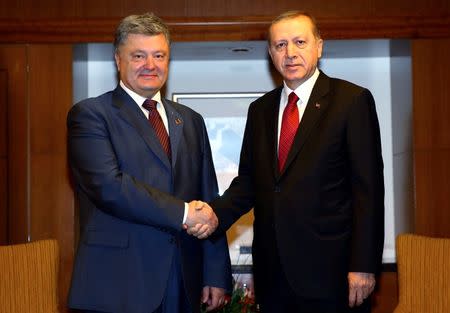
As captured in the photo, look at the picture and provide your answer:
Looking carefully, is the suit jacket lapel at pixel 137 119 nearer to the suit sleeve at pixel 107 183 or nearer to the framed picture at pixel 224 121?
the suit sleeve at pixel 107 183

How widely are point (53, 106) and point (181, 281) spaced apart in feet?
7.05

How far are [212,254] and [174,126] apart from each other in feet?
1.64

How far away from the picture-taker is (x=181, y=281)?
2.66 m

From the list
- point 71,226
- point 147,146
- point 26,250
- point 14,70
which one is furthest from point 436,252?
point 14,70

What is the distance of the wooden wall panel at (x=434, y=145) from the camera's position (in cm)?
444

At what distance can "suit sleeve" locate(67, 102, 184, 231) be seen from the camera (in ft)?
8.35

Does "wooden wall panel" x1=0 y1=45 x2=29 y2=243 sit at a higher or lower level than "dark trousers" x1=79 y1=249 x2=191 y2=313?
higher

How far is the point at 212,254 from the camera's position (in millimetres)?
2840

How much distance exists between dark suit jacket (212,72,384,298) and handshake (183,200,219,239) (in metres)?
0.19

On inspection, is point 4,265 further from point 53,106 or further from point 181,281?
point 53,106

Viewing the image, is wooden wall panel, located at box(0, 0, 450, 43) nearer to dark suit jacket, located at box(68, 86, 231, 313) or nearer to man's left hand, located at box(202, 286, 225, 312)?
dark suit jacket, located at box(68, 86, 231, 313)

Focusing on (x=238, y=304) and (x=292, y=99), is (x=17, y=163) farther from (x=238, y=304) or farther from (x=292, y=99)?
(x=292, y=99)

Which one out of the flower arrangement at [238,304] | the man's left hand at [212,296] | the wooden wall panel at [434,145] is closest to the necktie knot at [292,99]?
the man's left hand at [212,296]

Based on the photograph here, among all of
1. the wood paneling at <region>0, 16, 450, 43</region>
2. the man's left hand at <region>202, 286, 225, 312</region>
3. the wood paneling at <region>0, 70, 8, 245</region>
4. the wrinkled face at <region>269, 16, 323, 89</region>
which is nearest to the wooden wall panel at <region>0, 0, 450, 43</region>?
the wood paneling at <region>0, 16, 450, 43</region>
